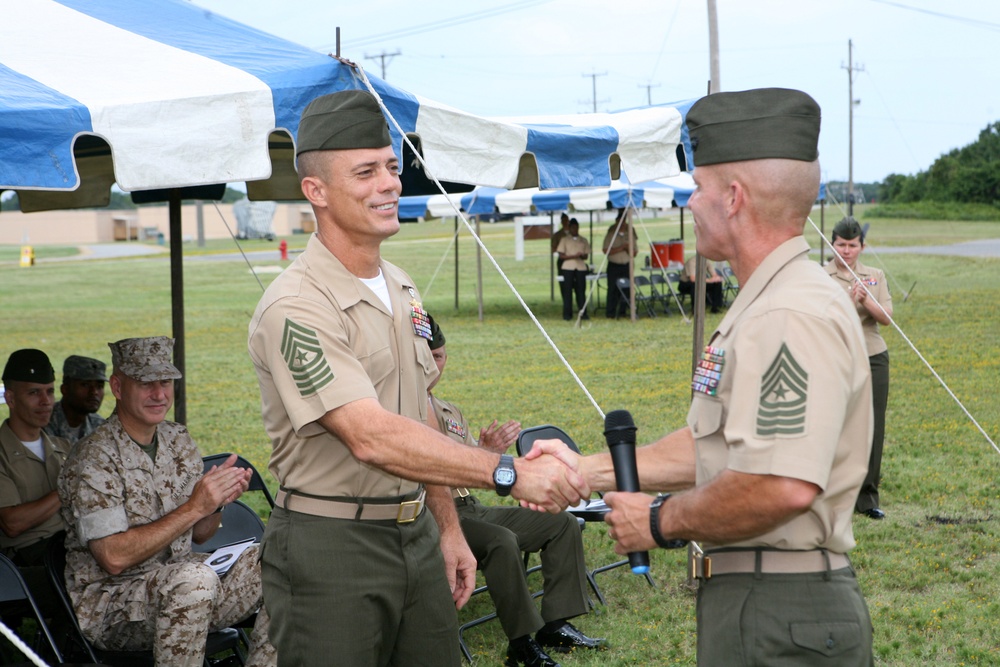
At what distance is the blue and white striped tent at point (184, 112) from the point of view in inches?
137

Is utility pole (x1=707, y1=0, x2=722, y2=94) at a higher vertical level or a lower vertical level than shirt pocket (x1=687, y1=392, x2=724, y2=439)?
higher

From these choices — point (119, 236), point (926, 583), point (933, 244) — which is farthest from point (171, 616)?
point (119, 236)

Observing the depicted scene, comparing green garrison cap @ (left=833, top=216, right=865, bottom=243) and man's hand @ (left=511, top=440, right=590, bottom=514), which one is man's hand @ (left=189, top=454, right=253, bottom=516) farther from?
green garrison cap @ (left=833, top=216, right=865, bottom=243)

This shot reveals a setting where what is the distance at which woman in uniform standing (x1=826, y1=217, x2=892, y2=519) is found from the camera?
7234mm

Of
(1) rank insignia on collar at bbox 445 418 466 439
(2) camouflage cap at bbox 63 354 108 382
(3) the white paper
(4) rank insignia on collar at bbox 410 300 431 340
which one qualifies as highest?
(4) rank insignia on collar at bbox 410 300 431 340

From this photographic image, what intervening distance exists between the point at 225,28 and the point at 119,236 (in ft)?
250

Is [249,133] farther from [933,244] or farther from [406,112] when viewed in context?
[933,244]

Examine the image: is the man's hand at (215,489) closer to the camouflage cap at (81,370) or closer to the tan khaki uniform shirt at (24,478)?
the tan khaki uniform shirt at (24,478)

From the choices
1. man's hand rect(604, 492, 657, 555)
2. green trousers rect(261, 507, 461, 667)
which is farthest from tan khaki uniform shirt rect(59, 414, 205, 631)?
man's hand rect(604, 492, 657, 555)

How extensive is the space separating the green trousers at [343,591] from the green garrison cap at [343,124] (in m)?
1.06

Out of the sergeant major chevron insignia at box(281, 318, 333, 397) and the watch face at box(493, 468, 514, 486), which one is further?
the watch face at box(493, 468, 514, 486)

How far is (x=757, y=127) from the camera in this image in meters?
2.33

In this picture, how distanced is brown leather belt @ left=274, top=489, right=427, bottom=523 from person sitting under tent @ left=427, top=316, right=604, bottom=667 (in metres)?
1.93

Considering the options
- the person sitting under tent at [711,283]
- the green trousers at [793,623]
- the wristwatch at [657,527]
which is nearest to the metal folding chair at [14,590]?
the wristwatch at [657,527]
